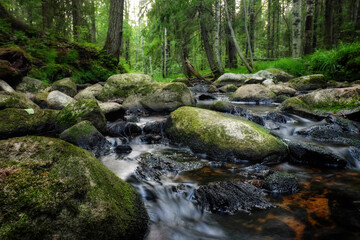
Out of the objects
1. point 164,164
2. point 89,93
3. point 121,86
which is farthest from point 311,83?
point 89,93

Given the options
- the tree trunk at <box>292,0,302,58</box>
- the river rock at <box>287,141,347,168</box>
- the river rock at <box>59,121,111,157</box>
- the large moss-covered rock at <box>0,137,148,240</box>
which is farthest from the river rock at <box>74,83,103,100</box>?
the tree trunk at <box>292,0,302,58</box>

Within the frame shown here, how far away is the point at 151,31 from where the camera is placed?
16.8 meters

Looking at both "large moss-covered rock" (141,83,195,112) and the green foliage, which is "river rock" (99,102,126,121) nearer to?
"large moss-covered rock" (141,83,195,112)

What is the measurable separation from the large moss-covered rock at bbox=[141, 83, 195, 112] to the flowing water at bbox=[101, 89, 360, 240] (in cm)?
357

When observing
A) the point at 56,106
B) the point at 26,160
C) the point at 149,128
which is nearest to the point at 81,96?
the point at 56,106

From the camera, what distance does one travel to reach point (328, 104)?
5535 mm

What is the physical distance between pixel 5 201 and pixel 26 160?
31cm

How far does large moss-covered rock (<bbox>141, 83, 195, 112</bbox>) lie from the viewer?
6684 mm

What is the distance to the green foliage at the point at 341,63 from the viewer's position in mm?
9022

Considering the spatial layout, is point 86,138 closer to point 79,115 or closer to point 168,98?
point 79,115

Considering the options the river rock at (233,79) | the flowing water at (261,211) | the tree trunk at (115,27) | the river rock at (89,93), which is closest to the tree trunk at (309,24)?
the river rock at (233,79)

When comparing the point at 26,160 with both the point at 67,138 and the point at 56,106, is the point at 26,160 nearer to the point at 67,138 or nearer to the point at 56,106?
the point at 67,138

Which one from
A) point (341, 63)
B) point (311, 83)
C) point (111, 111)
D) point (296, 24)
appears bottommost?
point (111, 111)

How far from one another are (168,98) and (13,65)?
5204mm
